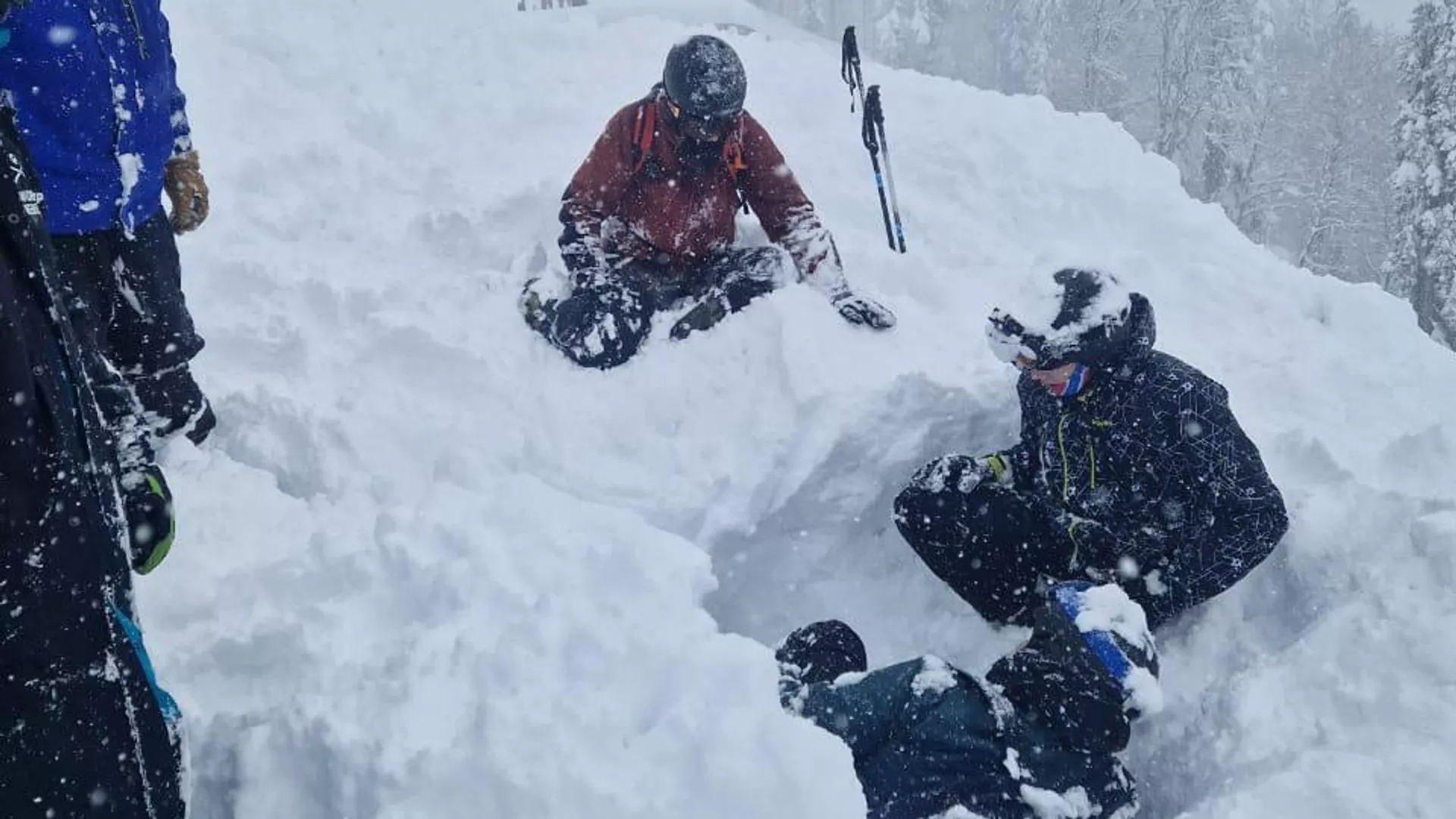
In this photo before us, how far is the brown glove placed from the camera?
3.39m

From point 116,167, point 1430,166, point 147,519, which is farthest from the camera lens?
point 1430,166

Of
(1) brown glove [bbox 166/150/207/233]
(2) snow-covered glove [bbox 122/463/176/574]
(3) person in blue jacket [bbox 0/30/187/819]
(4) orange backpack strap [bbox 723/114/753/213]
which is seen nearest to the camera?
(3) person in blue jacket [bbox 0/30/187/819]

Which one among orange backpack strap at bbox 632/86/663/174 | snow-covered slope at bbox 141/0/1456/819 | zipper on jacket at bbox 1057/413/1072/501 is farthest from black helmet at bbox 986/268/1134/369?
orange backpack strap at bbox 632/86/663/174

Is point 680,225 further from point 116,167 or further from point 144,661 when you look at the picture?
point 144,661

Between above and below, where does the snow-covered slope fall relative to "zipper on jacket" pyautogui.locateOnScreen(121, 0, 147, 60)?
below

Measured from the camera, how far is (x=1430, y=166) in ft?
60.7

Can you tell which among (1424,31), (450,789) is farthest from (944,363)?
(1424,31)

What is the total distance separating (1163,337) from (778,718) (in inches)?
138

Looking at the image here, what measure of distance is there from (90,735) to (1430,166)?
2348 centimetres

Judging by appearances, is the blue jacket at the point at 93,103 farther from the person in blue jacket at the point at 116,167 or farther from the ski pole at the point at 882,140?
the ski pole at the point at 882,140

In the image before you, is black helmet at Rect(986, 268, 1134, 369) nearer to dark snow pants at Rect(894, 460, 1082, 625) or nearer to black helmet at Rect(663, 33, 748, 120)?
dark snow pants at Rect(894, 460, 1082, 625)

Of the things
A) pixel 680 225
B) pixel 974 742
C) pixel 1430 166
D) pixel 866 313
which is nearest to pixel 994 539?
pixel 974 742

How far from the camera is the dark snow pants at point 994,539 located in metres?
3.62

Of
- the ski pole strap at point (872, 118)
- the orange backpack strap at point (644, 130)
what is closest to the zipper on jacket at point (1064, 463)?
the orange backpack strap at point (644, 130)
